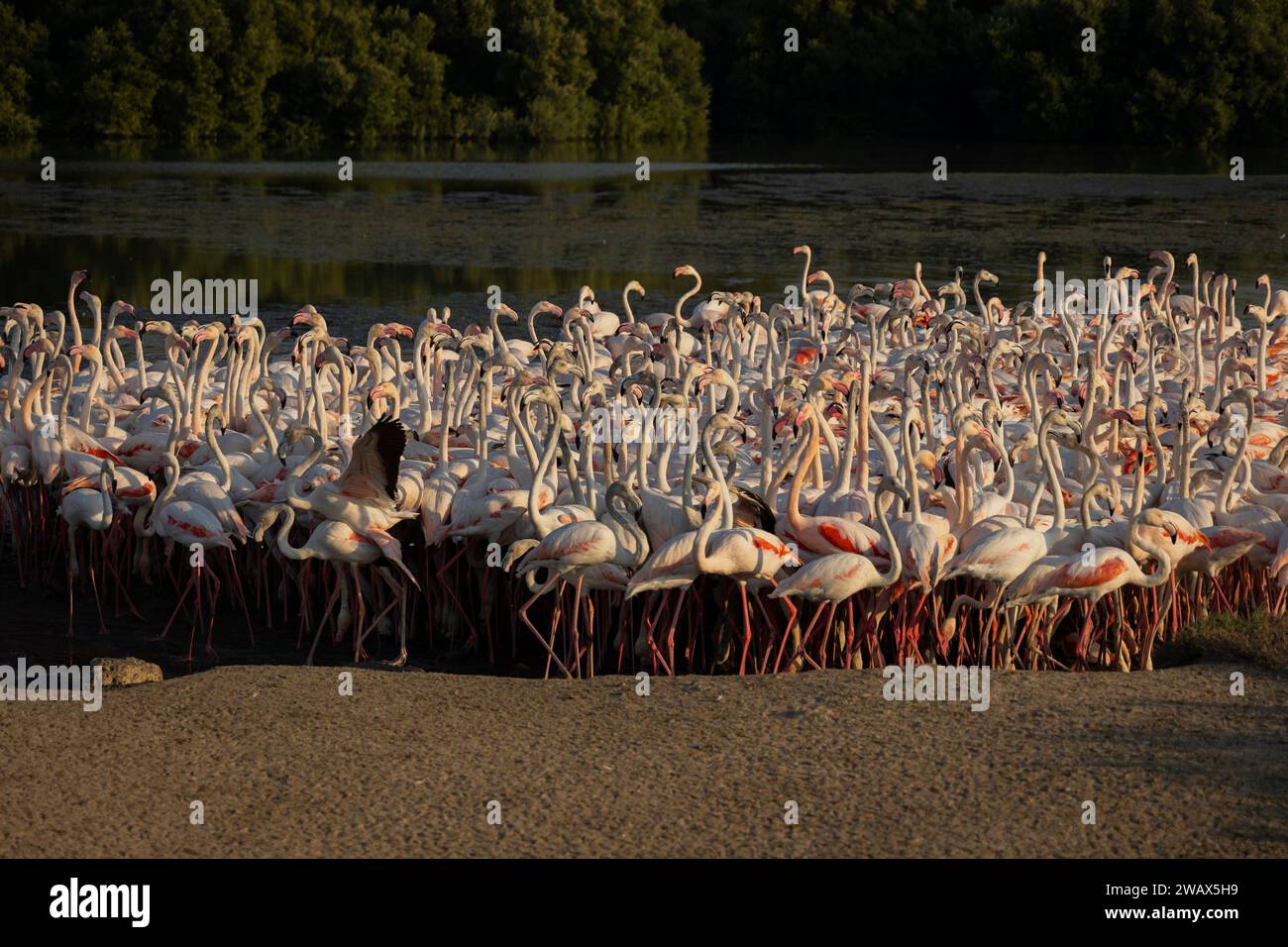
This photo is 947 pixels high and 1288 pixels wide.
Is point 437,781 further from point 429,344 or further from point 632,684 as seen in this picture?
point 429,344

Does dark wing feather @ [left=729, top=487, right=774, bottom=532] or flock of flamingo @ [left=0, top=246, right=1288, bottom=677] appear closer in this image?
flock of flamingo @ [left=0, top=246, right=1288, bottom=677]

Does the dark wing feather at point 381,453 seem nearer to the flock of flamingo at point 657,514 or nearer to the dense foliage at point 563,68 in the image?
the flock of flamingo at point 657,514

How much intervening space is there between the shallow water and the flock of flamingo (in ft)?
29.2

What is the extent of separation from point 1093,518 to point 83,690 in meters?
4.68

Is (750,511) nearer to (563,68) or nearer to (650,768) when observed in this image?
(650,768)

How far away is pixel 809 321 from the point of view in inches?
543

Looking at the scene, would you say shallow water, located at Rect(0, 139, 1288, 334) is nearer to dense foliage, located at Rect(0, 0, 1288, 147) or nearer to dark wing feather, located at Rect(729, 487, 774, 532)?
dense foliage, located at Rect(0, 0, 1288, 147)

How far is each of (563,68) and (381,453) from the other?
131 feet

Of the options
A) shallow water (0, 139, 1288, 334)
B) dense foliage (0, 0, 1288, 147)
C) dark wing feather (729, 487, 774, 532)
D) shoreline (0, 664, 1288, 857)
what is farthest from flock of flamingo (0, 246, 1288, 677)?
dense foliage (0, 0, 1288, 147)

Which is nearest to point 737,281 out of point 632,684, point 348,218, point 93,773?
point 348,218

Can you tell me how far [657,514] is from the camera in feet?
25.0

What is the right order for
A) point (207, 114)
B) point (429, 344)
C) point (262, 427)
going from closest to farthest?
point (262, 427) → point (429, 344) → point (207, 114)

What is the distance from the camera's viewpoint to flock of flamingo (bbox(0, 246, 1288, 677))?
7.33 meters

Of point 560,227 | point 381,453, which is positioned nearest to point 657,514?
point 381,453
